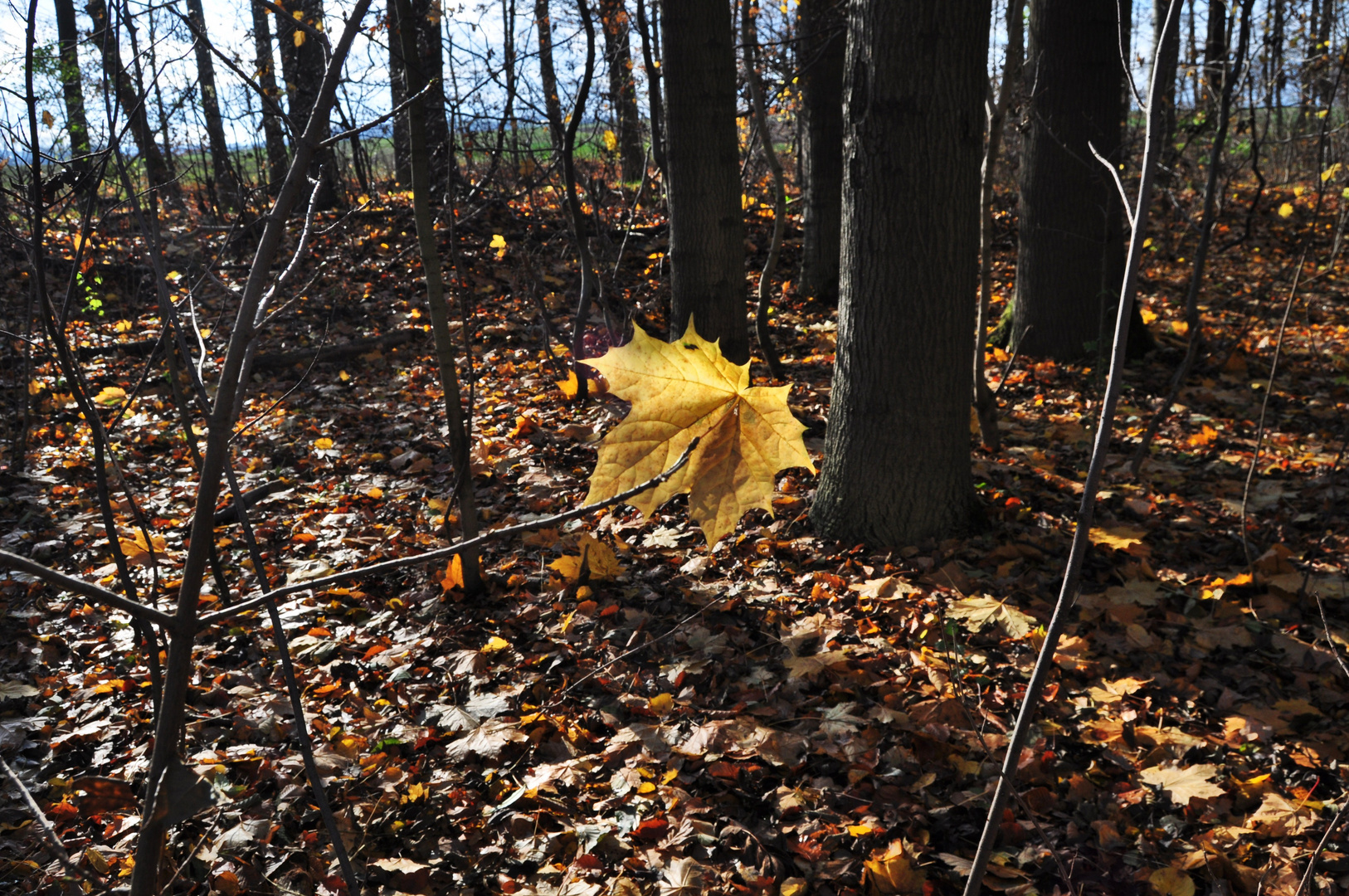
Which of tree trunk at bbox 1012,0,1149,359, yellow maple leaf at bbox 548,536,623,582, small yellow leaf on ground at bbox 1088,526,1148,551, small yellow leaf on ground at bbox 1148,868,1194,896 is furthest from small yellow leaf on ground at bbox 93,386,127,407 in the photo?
small yellow leaf on ground at bbox 1148,868,1194,896

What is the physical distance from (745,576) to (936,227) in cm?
169

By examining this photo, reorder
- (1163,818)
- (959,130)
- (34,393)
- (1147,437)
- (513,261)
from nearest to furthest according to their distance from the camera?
(1163,818) → (959,130) → (1147,437) → (34,393) → (513,261)

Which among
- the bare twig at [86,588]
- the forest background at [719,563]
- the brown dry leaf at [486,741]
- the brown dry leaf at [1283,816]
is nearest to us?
the bare twig at [86,588]

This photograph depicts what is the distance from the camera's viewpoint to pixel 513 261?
9.22 m

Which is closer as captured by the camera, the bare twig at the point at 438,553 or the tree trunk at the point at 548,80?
the bare twig at the point at 438,553

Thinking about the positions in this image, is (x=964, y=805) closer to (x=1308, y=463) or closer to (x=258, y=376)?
(x=1308, y=463)

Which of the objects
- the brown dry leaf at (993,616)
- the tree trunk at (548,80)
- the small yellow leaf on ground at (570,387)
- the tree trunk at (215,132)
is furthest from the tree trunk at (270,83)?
the brown dry leaf at (993,616)

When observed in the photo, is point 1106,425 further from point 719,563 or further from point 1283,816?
point 719,563

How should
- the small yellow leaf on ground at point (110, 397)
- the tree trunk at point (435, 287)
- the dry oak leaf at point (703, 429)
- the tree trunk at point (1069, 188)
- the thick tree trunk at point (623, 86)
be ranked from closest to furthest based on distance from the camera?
the dry oak leaf at point (703, 429) → the tree trunk at point (435, 287) → the tree trunk at point (1069, 188) → the small yellow leaf on ground at point (110, 397) → the thick tree trunk at point (623, 86)

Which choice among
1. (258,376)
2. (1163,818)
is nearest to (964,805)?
(1163,818)

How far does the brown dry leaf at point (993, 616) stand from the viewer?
3084mm

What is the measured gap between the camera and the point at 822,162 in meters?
7.94

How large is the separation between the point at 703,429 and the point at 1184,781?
224 cm

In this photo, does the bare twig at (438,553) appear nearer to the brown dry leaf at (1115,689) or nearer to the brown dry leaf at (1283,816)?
the brown dry leaf at (1283,816)
